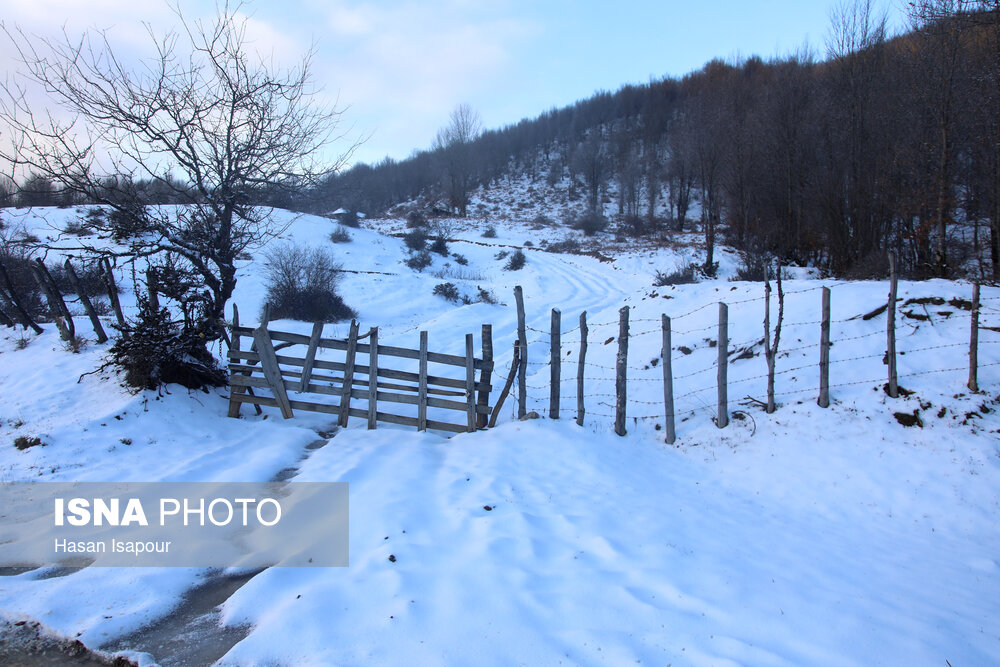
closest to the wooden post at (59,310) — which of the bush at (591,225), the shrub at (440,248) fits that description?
the shrub at (440,248)

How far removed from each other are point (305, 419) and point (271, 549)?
406cm

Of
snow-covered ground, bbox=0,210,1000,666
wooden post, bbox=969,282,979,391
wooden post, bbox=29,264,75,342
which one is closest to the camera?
snow-covered ground, bbox=0,210,1000,666

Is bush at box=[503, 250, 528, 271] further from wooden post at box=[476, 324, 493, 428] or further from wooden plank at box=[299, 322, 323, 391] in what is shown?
wooden plank at box=[299, 322, 323, 391]

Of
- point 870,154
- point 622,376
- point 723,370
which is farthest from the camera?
point 870,154

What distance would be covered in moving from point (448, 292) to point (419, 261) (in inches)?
335

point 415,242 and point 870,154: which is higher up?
point 870,154

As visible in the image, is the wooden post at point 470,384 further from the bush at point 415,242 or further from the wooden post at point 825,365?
the bush at point 415,242

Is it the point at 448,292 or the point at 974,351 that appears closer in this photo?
the point at 974,351

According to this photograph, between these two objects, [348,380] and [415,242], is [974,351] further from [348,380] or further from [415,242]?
[415,242]

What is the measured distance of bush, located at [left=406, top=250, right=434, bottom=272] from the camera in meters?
27.4

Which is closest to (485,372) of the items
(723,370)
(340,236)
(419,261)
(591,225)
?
(723,370)

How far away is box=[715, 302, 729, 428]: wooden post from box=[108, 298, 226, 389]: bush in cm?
821

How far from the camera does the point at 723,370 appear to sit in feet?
24.1

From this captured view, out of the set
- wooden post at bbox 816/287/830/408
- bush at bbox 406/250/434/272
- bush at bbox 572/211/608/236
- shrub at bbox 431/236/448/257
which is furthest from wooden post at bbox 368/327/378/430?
A: bush at bbox 572/211/608/236
